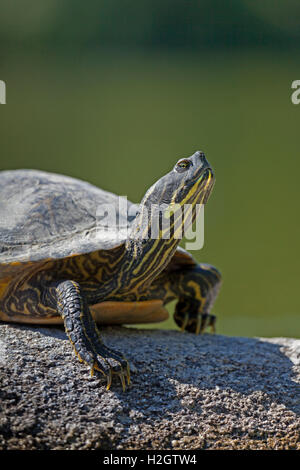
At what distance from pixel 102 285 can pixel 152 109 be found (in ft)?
→ 49.7

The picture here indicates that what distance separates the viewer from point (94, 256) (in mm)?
1977

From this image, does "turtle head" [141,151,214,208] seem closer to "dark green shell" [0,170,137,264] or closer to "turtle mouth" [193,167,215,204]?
"turtle mouth" [193,167,215,204]

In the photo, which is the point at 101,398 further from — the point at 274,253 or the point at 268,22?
the point at 268,22

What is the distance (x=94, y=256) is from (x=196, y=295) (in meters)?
0.55

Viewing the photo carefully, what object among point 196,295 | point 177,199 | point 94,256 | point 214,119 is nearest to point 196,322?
point 196,295

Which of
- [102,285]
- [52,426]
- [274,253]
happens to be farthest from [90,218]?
[274,253]

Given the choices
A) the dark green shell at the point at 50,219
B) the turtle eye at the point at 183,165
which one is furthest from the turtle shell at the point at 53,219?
the turtle eye at the point at 183,165

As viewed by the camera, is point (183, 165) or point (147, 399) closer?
point (147, 399)

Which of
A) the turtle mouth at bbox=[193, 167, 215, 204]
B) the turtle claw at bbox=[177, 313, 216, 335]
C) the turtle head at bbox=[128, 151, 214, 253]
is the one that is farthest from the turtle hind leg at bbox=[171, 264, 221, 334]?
the turtle mouth at bbox=[193, 167, 215, 204]

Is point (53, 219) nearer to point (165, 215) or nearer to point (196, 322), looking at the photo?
point (165, 215)

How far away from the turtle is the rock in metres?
0.09

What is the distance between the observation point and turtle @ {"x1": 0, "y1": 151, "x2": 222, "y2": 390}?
177 cm
